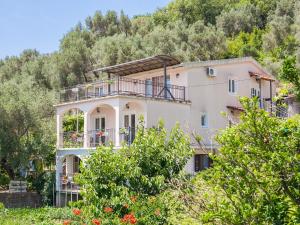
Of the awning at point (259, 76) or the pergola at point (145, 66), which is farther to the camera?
the awning at point (259, 76)

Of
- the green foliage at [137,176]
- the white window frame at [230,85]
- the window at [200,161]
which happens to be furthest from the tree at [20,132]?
the green foliage at [137,176]

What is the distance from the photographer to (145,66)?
32688mm

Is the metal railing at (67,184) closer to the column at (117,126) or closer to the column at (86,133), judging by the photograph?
the column at (86,133)

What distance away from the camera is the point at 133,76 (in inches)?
1371

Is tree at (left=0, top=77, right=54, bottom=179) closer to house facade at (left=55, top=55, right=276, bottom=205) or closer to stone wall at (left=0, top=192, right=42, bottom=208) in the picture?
house facade at (left=55, top=55, right=276, bottom=205)

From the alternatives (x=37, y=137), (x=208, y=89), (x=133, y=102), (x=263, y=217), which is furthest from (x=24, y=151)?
(x=263, y=217)

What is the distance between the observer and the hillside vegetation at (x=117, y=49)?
33.1 metres

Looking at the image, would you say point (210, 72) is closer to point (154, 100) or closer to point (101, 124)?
point (154, 100)

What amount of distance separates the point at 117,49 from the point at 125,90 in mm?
19015

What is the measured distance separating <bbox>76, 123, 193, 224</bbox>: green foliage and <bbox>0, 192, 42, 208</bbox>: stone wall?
1908 centimetres

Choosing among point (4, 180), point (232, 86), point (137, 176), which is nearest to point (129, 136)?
point (232, 86)

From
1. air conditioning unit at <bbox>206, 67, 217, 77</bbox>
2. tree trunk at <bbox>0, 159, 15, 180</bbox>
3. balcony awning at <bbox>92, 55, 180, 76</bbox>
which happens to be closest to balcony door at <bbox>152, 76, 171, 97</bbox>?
balcony awning at <bbox>92, 55, 180, 76</bbox>

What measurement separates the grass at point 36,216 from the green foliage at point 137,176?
11857 mm

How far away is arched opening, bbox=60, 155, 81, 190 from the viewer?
103 ft
